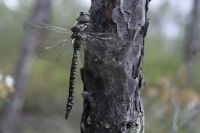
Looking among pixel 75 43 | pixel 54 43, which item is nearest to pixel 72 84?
pixel 75 43

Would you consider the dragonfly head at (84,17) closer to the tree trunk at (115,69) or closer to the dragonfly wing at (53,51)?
the tree trunk at (115,69)

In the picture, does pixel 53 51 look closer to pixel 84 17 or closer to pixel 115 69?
pixel 84 17

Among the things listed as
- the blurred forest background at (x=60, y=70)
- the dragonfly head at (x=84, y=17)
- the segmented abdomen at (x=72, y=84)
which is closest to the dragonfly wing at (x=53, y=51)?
the segmented abdomen at (x=72, y=84)

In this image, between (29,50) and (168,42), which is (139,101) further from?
(168,42)

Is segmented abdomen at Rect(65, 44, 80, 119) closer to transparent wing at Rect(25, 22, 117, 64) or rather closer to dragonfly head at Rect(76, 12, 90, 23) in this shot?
transparent wing at Rect(25, 22, 117, 64)

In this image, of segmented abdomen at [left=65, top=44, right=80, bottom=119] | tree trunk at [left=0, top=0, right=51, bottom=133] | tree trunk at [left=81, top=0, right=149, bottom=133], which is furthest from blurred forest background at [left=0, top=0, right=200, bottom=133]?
tree trunk at [left=81, top=0, right=149, bottom=133]

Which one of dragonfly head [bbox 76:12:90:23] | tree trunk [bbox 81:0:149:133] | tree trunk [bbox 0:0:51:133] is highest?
tree trunk [bbox 0:0:51:133]
